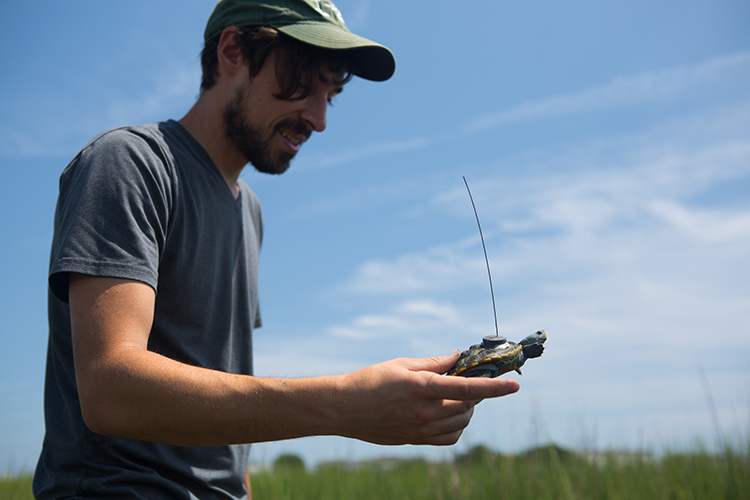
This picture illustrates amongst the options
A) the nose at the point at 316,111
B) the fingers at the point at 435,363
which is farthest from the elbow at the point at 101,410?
the nose at the point at 316,111

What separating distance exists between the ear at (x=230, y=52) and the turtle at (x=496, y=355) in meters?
2.24

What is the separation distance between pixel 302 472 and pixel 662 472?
624cm

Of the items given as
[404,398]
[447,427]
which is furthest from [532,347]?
[404,398]

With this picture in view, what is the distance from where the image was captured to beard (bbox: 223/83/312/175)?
3098 mm

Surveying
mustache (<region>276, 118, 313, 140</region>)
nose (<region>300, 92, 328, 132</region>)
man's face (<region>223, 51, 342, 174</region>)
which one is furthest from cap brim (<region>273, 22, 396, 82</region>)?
mustache (<region>276, 118, 313, 140</region>)

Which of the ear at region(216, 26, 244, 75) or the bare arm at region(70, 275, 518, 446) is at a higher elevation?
the ear at region(216, 26, 244, 75)

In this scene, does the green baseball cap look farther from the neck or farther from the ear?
the neck

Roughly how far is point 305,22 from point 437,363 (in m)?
2.28

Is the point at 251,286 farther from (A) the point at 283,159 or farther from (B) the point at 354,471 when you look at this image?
(B) the point at 354,471

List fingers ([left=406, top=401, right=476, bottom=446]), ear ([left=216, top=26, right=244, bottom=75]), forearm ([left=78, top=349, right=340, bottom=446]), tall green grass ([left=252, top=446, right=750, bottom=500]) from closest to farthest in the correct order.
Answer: forearm ([left=78, top=349, right=340, bottom=446]) → fingers ([left=406, top=401, right=476, bottom=446]) → ear ([left=216, top=26, right=244, bottom=75]) → tall green grass ([left=252, top=446, right=750, bottom=500])

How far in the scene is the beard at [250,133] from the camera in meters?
3.10

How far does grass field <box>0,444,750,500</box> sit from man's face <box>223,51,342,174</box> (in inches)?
215

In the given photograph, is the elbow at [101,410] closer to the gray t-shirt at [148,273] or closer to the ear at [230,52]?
the gray t-shirt at [148,273]

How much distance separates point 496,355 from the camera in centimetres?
230
